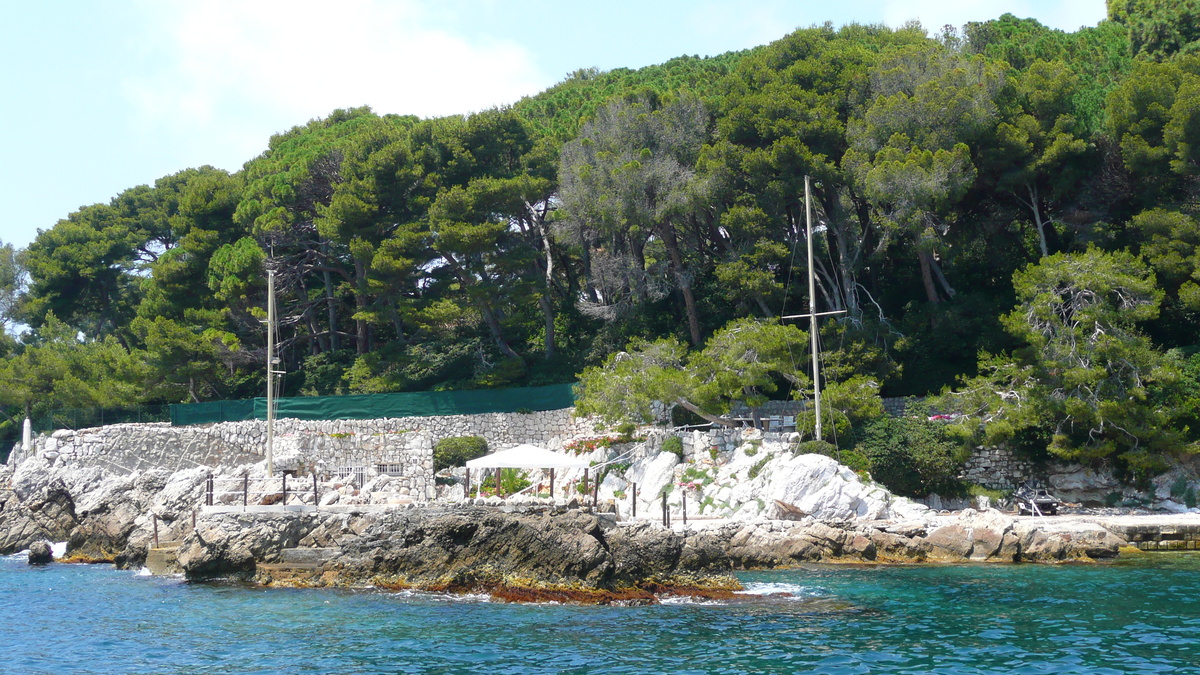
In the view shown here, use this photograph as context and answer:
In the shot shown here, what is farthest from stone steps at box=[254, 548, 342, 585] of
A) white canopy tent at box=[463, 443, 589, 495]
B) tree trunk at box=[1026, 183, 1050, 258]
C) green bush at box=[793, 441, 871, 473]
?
tree trunk at box=[1026, 183, 1050, 258]

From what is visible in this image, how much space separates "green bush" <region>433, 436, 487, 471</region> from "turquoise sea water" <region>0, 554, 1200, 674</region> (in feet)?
37.0

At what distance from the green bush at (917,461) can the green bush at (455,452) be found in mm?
11985

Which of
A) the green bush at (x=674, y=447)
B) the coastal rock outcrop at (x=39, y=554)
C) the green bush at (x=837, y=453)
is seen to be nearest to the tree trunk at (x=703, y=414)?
the green bush at (x=674, y=447)

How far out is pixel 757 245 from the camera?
31453mm

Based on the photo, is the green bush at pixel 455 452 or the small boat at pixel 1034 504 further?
the green bush at pixel 455 452

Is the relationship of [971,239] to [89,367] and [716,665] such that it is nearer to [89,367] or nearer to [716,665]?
[716,665]

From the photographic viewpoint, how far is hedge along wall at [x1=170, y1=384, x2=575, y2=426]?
110 feet

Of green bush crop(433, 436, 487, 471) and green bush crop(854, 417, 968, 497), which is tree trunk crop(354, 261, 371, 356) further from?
green bush crop(854, 417, 968, 497)

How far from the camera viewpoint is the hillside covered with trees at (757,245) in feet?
87.9

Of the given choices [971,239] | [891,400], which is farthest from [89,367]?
[971,239]

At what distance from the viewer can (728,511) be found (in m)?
25.6

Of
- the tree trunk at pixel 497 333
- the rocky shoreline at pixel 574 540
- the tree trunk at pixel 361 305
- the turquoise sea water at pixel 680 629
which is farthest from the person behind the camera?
the tree trunk at pixel 361 305

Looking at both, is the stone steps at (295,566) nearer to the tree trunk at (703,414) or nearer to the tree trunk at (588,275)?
the tree trunk at (703,414)

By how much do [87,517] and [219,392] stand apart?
12.6 metres
